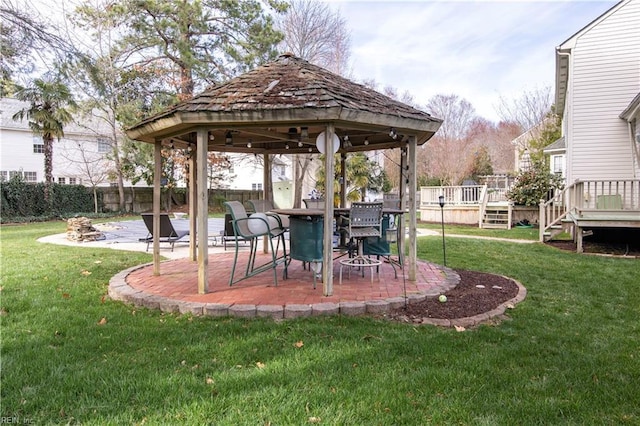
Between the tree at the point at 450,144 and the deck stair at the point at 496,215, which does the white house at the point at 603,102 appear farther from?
the tree at the point at 450,144

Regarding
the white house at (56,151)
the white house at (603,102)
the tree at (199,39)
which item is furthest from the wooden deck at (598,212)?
the white house at (56,151)

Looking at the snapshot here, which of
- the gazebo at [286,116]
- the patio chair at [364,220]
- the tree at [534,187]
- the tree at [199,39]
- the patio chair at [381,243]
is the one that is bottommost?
the patio chair at [381,243]

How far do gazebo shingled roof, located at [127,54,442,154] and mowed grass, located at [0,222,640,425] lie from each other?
2087 mm

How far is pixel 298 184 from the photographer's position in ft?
64.1

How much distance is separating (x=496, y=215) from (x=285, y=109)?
13545mm

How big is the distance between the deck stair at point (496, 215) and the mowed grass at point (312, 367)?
1070cm

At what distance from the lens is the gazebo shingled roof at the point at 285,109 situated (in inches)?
163

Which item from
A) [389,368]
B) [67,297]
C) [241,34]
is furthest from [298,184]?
[389,368]

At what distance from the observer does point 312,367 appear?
2.83 metres

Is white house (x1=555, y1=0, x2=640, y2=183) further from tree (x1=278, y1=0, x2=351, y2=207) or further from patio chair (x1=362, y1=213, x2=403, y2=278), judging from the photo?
tree (x1=278, y1=0, x2=351, y2=207)

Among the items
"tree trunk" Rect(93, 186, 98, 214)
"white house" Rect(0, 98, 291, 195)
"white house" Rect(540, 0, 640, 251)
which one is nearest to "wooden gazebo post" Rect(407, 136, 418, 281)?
"white house" Rect(540, 0, 640, 251)

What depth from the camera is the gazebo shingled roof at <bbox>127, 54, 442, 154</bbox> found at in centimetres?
414

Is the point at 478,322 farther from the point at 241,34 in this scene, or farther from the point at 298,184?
the point at 241,34

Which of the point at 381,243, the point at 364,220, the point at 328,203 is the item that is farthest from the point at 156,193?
the point at 381,243
